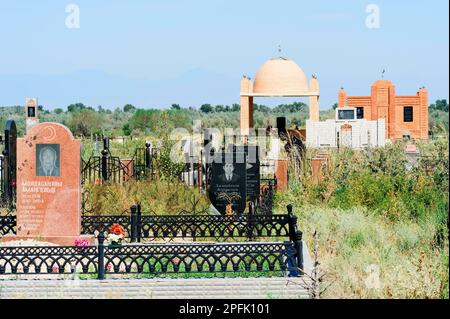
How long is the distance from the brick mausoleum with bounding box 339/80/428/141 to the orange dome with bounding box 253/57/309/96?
34.3ft

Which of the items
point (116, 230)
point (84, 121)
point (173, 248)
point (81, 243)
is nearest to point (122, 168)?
point (116, 230)

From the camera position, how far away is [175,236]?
44.1 feet

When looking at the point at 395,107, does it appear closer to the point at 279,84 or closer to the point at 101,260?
the point at 279,84

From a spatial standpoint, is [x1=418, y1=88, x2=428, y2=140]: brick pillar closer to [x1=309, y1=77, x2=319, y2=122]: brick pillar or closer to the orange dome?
[x1=309, y1=77, x2=319, y2=122]: brick pillar

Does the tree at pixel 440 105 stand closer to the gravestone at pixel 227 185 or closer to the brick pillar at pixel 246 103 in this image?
the brick pillar at pixel 246 103

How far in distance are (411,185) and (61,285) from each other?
26.5 feet

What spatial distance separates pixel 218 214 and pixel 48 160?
3.67 meters

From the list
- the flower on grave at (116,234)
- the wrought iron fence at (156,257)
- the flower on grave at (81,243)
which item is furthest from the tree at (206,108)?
the wrought iron fence at (156,257)

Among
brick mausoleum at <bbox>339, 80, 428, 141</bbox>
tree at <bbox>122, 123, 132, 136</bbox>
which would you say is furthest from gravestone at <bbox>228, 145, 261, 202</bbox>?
tree at <bbox>122, 123, 132, 136</bbox>

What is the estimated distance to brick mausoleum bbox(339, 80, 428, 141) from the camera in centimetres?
4494

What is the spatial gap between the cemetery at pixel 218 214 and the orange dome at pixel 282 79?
12.6 meters

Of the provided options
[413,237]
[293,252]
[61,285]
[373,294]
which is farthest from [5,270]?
[413,237]

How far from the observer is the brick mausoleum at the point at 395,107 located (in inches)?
1769

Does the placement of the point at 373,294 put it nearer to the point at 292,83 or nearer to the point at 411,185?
the point at 411,185
